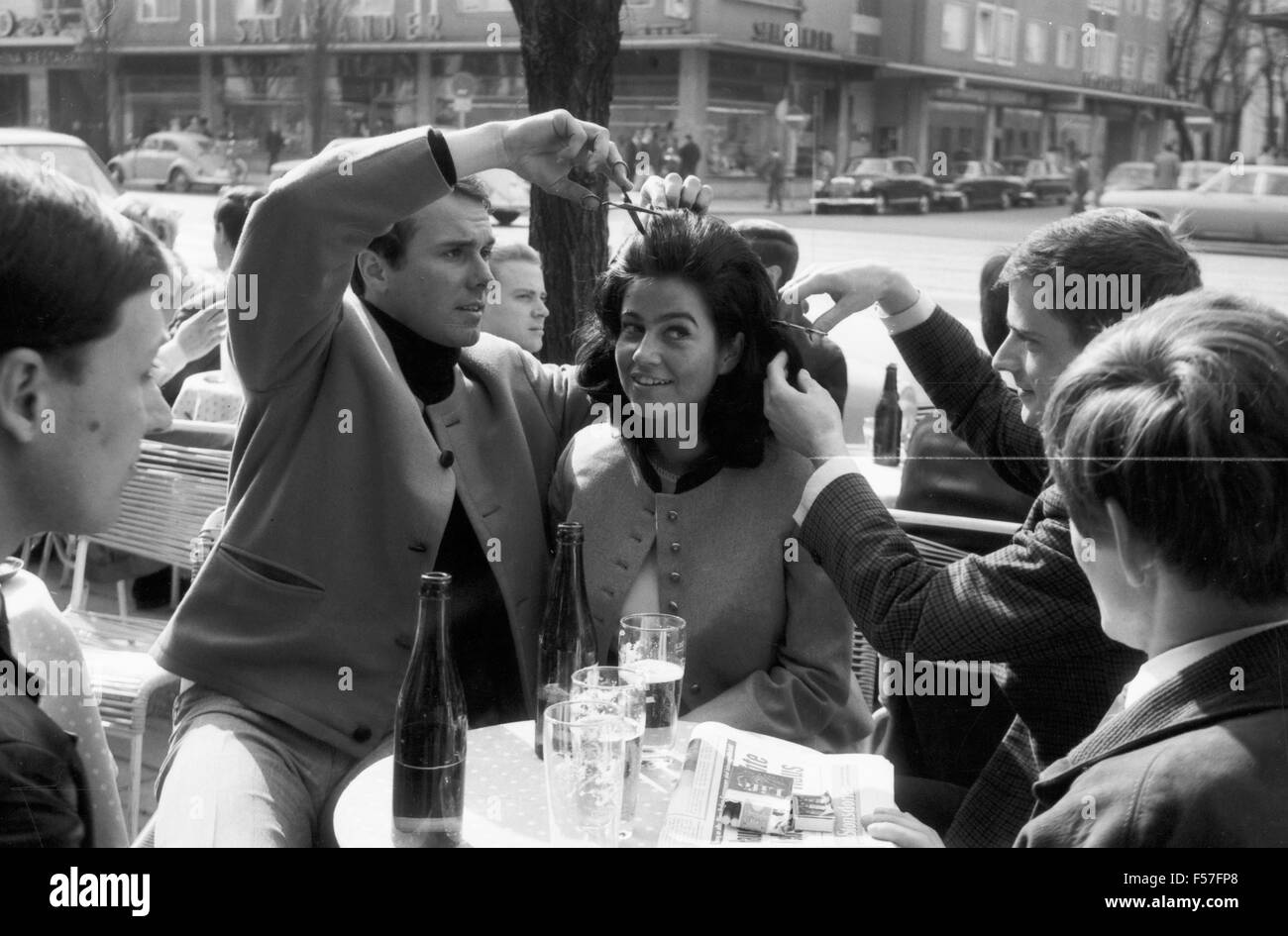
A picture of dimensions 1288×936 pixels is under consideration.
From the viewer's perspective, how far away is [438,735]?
64.2 inches

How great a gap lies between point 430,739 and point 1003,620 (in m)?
0.80

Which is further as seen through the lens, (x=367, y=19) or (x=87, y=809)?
(x=367, y=19)

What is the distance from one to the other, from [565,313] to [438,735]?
8.11ft

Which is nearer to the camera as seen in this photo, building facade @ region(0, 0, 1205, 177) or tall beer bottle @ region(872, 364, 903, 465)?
building facade @ region(0, 0, 1205, 177)

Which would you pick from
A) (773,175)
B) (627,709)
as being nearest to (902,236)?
(773,175)

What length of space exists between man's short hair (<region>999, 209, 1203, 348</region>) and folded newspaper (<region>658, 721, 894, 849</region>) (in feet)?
2.41

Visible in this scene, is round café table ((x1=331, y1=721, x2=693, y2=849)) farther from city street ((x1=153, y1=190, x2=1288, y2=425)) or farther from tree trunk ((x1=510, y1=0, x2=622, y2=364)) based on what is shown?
tree trunk ((x1=510, y1=0, x2=622, y2=364))

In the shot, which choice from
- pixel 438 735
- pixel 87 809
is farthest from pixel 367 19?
pixel 87 809

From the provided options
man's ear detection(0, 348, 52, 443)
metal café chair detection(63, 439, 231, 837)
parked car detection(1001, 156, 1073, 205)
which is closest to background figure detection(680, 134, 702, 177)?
parked car detection(1001, 156, 1073, 205)

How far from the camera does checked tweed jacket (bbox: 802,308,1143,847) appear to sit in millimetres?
1627
